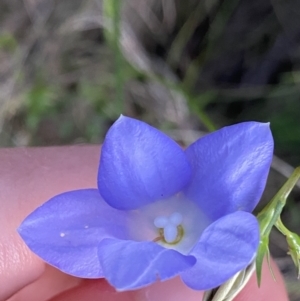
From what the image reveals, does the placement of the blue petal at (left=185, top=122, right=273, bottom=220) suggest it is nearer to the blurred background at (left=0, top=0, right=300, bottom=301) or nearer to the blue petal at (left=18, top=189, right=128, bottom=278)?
the blue petal at (left=18, top=189, right=128, bottom=278)

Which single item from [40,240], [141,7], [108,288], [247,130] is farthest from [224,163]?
[141,7]

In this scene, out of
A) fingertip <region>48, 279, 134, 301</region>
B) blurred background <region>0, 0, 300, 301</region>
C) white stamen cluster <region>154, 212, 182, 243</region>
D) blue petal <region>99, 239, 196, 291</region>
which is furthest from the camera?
blurred background <region>0, 0, 300, 301</region>

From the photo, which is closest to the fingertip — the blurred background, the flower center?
the flower center

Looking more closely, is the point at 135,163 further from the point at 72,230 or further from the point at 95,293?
the point at 95,293

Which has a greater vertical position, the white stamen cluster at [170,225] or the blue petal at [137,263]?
the blue petal at [137,263]

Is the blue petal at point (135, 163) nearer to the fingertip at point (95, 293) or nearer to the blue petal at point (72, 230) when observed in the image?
the blue petal at point (72, 230)

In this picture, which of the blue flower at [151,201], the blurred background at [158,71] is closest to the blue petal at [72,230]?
the blue flower at [151,201]

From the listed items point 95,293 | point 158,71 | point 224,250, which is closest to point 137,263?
point 224,250
